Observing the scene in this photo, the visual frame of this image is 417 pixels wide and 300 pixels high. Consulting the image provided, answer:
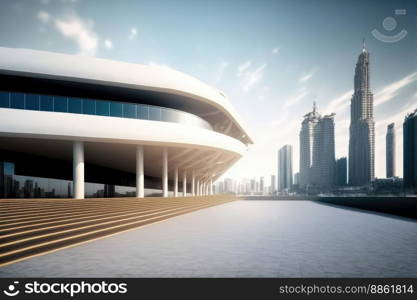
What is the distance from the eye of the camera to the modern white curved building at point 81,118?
17.7m

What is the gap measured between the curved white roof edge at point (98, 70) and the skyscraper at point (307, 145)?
17883 centimetres

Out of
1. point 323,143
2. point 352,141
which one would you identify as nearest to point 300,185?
point 323,143

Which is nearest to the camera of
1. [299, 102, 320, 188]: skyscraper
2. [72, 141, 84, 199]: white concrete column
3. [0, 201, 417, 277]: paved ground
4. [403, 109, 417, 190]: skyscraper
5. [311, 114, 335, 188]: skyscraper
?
[0, 201, 417, 277]: paved ground

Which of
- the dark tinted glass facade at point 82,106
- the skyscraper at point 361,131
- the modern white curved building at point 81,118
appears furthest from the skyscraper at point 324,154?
the dark tinted glass facade at point 82,106

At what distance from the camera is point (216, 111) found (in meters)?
30.1

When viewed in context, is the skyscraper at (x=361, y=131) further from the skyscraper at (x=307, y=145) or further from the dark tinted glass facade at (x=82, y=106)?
the dark tinted glass facade at (x=82, y=106)

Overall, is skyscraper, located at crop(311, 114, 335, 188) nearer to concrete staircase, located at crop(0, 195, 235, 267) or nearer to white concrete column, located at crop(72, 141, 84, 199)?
white concrete column, located at crop(72, 141, 84, 199)

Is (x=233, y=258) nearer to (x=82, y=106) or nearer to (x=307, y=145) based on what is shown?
(x=82, y=106)

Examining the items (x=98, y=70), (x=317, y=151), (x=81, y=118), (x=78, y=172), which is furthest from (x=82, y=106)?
(x=317, y=151)

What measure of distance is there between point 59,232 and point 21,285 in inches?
165

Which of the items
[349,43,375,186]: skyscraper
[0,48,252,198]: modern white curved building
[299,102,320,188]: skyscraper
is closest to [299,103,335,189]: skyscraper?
[299,102,320,188]: skyscraper

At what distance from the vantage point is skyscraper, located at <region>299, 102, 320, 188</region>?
607ft

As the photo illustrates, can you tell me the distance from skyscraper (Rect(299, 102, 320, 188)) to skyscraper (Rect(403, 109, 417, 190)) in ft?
192

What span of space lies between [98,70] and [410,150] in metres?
161
